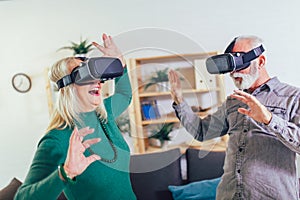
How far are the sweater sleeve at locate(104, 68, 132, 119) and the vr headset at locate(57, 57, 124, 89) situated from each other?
0.08 meters

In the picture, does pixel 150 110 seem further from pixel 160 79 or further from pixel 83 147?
pixel 83 147

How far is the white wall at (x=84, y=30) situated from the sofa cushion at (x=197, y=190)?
106 cm

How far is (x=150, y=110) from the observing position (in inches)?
34.2

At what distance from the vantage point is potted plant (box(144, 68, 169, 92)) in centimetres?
82

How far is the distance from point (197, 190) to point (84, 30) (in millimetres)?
1552

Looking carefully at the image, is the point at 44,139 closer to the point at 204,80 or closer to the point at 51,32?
the point at 204,80

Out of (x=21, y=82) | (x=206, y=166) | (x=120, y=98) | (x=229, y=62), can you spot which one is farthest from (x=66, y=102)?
(x=21, y=82)

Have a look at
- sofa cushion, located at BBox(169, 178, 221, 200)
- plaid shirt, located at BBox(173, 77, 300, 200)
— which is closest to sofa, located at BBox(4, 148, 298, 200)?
sofa cushion, located at BBox(169, 178, 221, 200)

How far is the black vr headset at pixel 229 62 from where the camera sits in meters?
0.77

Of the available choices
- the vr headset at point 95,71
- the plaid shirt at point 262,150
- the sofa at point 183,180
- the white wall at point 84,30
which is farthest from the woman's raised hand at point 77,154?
the white wall at point 84,30

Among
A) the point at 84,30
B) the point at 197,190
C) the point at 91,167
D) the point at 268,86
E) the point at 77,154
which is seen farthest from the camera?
the point at 84,30

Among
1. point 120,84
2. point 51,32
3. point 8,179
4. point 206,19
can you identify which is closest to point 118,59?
point 120,84

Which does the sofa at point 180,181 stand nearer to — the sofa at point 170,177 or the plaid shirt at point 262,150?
the sofa at point 170,177

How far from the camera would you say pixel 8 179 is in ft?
8.82
